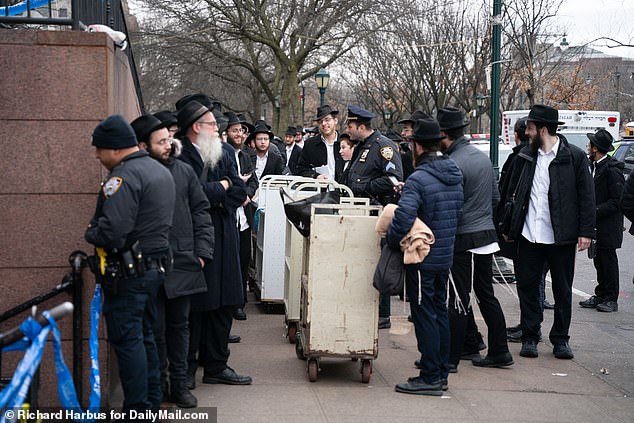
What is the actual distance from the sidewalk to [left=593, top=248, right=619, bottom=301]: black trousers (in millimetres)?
1955

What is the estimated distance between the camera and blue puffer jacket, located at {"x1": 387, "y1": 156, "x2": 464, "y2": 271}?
6.59m

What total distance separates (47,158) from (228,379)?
225cm

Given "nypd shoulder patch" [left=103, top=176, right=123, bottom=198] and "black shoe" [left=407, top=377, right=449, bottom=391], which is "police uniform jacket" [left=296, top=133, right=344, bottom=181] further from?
"nypd shoulder patch" [left=103, top=176, right=123, bottom=198]

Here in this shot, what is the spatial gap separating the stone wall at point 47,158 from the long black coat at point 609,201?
6.65 metres

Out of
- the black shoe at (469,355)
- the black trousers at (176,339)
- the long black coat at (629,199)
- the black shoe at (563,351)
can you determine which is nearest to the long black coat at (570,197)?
the long black coat at (629,199)

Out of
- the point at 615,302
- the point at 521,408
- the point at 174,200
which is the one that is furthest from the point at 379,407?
the point at 615,302

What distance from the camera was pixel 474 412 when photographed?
6.45 meters

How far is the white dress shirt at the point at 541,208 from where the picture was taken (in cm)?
812

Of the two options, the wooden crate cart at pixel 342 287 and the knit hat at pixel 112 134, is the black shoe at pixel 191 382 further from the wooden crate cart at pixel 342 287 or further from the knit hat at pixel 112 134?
the knit hat at pixel 112 134

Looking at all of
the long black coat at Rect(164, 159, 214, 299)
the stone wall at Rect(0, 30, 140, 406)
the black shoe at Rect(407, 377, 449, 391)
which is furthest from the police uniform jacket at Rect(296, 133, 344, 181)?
the stone wall at Rect(0, 30, 140, 406)

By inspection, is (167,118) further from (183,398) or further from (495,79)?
(495,79)

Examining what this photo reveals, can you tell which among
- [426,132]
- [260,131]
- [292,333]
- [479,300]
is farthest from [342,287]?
[260,131]

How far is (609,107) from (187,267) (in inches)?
2501

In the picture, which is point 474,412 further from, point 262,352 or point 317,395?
point 262,352
